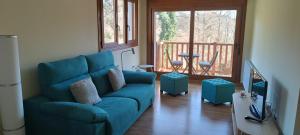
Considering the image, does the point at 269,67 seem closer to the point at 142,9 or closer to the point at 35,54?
the point at 35,54

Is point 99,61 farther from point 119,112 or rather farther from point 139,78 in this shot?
point 119,112

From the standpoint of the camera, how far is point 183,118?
11.4ft

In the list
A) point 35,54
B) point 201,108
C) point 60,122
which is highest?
point 35,54

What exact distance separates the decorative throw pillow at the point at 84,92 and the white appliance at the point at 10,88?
0.65m

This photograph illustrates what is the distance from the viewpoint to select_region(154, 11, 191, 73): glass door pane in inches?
229

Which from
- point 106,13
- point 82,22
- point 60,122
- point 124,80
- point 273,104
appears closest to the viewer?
point 60,122

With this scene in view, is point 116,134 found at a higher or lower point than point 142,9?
lower

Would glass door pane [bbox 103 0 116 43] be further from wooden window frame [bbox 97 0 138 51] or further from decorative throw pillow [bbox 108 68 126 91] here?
decorative throw pillow [bbox 108 68 126 91]

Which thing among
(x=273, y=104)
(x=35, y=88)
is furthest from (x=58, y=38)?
(x=273, y=104)

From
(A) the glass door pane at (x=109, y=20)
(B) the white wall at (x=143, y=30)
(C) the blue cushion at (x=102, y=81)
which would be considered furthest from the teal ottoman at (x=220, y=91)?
(B) the white wall at (x=143, y=30)

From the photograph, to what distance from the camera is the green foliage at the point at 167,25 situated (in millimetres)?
5875

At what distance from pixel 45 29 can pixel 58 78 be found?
644mm

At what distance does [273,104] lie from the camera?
8.71 feet

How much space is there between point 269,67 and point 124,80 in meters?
2.21
